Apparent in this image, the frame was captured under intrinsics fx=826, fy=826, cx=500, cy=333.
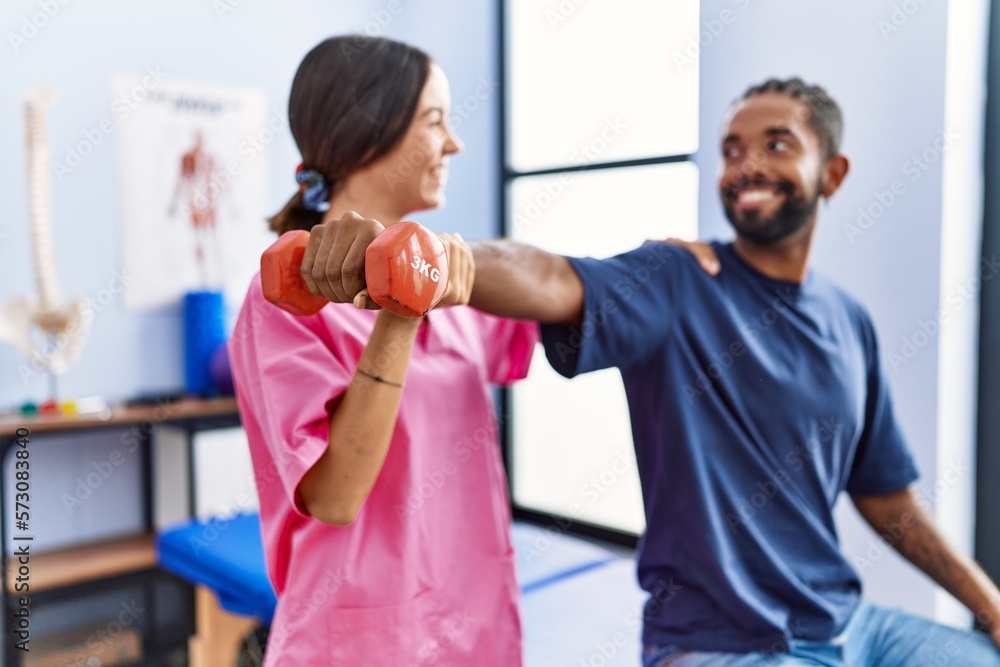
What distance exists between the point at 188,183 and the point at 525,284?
2.54 m

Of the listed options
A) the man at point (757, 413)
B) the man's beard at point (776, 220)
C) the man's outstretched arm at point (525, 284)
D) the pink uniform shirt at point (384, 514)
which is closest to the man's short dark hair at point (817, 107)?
the man at point (757, 413)

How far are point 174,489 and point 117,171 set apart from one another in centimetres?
118

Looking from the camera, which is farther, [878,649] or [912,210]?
[912,210]

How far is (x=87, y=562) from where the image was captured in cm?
274

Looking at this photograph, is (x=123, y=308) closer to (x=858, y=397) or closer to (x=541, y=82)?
(x=541, y=82)

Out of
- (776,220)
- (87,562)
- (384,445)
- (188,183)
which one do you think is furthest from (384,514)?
(188,183)

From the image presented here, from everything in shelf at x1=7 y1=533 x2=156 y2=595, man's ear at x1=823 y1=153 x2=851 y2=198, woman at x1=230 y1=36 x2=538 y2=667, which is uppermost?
man's ear at x1=823 y1=153 x2=851 y2=198

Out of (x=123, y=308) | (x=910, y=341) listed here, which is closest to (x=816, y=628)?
(x=910, y=341)

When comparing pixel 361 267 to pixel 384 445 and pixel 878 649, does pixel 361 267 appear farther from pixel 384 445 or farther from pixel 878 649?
pixel 878 649

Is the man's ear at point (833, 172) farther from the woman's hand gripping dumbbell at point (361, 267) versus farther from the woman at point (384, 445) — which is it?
the woman's hand gripping dumbbell at point (361, 267)

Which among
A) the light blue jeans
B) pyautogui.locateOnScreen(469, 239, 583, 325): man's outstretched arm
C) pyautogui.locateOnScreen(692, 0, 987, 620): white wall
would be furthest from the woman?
pyautogui.locateOnScreen(692, 0, 987, 620): white wall

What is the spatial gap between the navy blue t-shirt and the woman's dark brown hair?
11.8 inches

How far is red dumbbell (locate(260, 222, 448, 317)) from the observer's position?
69cm

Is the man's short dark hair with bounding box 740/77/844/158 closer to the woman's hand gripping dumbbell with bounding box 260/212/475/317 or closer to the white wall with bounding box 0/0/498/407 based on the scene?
the woman's hand gripping dumbbell with bounding box 260/212/475/317
